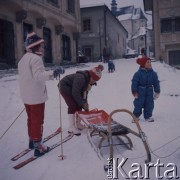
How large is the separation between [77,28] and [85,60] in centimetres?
398

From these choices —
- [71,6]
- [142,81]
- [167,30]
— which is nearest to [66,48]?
[71,6]

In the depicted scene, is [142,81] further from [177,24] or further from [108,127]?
[177,24]

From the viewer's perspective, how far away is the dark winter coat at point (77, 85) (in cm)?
510

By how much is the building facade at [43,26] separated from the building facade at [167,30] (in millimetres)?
7480

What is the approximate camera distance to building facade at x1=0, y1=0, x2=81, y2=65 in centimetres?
1541

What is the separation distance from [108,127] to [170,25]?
24369mm

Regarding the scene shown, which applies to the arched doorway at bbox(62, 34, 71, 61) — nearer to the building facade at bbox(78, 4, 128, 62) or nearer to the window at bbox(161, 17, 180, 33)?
the window at bbox(161, 17, 180, 33)

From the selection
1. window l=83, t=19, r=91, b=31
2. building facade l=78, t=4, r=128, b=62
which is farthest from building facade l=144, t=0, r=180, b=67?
window l=83, t=19, r=91, b=31

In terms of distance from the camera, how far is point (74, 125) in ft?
18.0

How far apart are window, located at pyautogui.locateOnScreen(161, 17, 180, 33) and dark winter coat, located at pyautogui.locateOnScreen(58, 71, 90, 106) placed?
2280cm

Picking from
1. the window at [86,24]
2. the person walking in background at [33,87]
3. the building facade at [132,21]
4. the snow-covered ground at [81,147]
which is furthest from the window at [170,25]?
the building facade at [132,21]

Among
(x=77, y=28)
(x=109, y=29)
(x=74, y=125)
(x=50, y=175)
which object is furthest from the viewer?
(x=109, y=29)

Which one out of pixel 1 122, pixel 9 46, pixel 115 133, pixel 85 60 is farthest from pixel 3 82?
pixel 85 60

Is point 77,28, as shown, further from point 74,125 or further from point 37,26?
point 74,125
